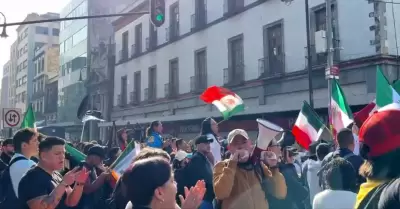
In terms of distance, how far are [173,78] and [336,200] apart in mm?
24243

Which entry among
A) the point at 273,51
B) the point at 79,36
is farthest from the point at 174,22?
the point at 79,36

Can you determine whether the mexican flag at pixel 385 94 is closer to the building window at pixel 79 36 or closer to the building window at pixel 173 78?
the building window at pixel 173 78

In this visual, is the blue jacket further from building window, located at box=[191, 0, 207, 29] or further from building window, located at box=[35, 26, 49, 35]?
building window, located at box=[35, 26, 49, 35]

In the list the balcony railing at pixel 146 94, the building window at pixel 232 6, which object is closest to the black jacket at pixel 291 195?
the building window at pixel 232 6

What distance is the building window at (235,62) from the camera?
21.5m

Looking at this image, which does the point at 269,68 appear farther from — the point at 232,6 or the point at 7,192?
the point at 7,192

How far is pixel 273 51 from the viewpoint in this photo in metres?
19.5

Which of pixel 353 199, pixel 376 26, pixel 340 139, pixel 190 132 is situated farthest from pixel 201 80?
pixel 353 199

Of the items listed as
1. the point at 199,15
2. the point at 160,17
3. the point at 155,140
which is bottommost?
the point at 155,140

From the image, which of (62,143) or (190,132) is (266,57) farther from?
(62,143)

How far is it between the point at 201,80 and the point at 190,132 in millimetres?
2839

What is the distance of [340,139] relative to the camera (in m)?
5.29

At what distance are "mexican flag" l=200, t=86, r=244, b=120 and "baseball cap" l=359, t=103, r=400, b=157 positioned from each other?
700cm

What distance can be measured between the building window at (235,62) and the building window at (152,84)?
8.11 m
